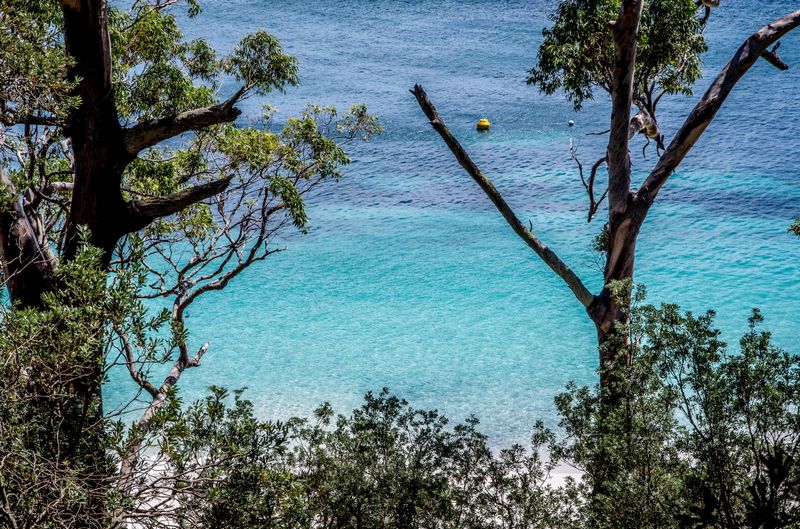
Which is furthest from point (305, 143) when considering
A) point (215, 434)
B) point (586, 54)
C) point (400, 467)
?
point (215, 434)

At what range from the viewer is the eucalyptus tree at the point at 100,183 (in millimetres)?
3434

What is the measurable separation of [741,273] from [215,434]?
13.6 metres

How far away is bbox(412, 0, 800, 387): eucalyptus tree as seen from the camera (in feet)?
22.2

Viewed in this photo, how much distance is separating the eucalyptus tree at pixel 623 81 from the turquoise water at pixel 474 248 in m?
4.24

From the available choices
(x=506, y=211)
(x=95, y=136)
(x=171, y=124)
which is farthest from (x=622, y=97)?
(x=95, y=136)

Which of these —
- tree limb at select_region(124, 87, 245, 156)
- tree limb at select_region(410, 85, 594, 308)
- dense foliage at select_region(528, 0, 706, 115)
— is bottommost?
tree limb at select_region(124, 87, 245, 156)

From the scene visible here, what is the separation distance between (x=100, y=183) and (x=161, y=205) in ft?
1.32

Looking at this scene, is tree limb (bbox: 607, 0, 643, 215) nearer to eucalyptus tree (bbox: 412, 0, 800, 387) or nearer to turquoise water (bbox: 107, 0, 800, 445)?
eucalyptus tree (bbox: 412, 0, 800, 387)

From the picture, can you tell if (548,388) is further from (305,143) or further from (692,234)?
(692,234)

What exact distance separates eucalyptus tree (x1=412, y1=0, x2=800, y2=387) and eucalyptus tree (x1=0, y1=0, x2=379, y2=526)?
2165 mm

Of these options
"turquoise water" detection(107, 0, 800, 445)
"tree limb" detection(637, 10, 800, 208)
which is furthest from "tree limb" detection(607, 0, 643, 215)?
"turquoise water" detection(107, 0, 800, 445)

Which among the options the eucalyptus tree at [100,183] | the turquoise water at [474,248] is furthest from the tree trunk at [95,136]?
the turquoise water at [474,248]

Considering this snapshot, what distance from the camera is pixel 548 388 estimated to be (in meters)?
11.8

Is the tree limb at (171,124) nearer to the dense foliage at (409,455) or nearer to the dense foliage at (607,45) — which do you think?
the dense foliage at (409,455)
